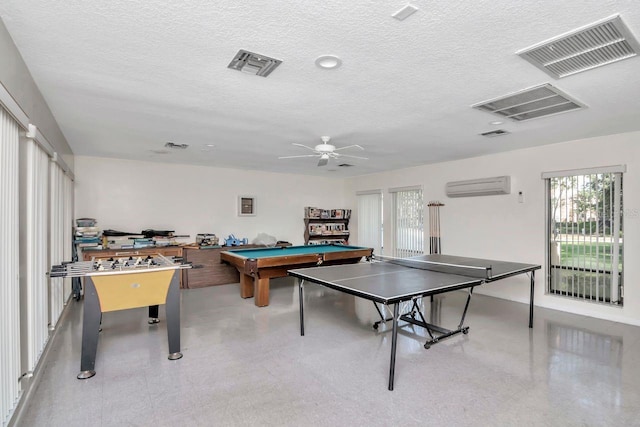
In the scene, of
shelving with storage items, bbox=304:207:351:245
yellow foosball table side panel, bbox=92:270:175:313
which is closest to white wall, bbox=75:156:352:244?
shelving with storage items, bbox=304:207:351:245

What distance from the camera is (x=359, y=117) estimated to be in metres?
3.46

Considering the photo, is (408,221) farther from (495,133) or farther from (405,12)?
(405,12)

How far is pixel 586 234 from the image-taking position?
4488 millimetres

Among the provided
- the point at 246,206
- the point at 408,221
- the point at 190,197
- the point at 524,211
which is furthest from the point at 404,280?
the point at 190,197

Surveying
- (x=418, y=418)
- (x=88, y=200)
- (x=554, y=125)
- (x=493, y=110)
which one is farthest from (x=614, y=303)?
(x=88, y=200)

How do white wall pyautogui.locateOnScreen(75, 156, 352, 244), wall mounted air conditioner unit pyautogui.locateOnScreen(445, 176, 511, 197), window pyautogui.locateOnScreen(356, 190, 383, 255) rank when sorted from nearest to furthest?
1. wall mounted air conditioner unit pyautogui.locateOnScreen(445, 176, 511, 197)
2. white wall pyautogui.locateOnScreen(75, 156, 352, 244)
3. window pyautogui.locateOnScreen(356, 190, 383, 255)

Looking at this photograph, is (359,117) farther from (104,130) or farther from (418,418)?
(104,130)

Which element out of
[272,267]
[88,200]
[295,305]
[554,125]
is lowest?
[295,305]

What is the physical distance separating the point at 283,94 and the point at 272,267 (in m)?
2.75

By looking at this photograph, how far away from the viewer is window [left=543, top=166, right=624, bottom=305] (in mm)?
4219

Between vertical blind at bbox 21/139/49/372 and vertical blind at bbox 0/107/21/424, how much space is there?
0.30m

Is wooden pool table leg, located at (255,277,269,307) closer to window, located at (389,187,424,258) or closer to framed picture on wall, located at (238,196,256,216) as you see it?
framed picture on wall, located at (238,196,256,216)

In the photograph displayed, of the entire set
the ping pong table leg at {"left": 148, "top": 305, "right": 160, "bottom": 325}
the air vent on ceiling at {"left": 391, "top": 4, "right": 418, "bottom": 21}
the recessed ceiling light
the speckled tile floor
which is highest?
the recessed ceiling light

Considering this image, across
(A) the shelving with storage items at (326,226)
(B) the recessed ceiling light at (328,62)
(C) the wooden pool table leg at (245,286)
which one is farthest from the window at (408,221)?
(B) the recessed ceiling light at (328,62)
